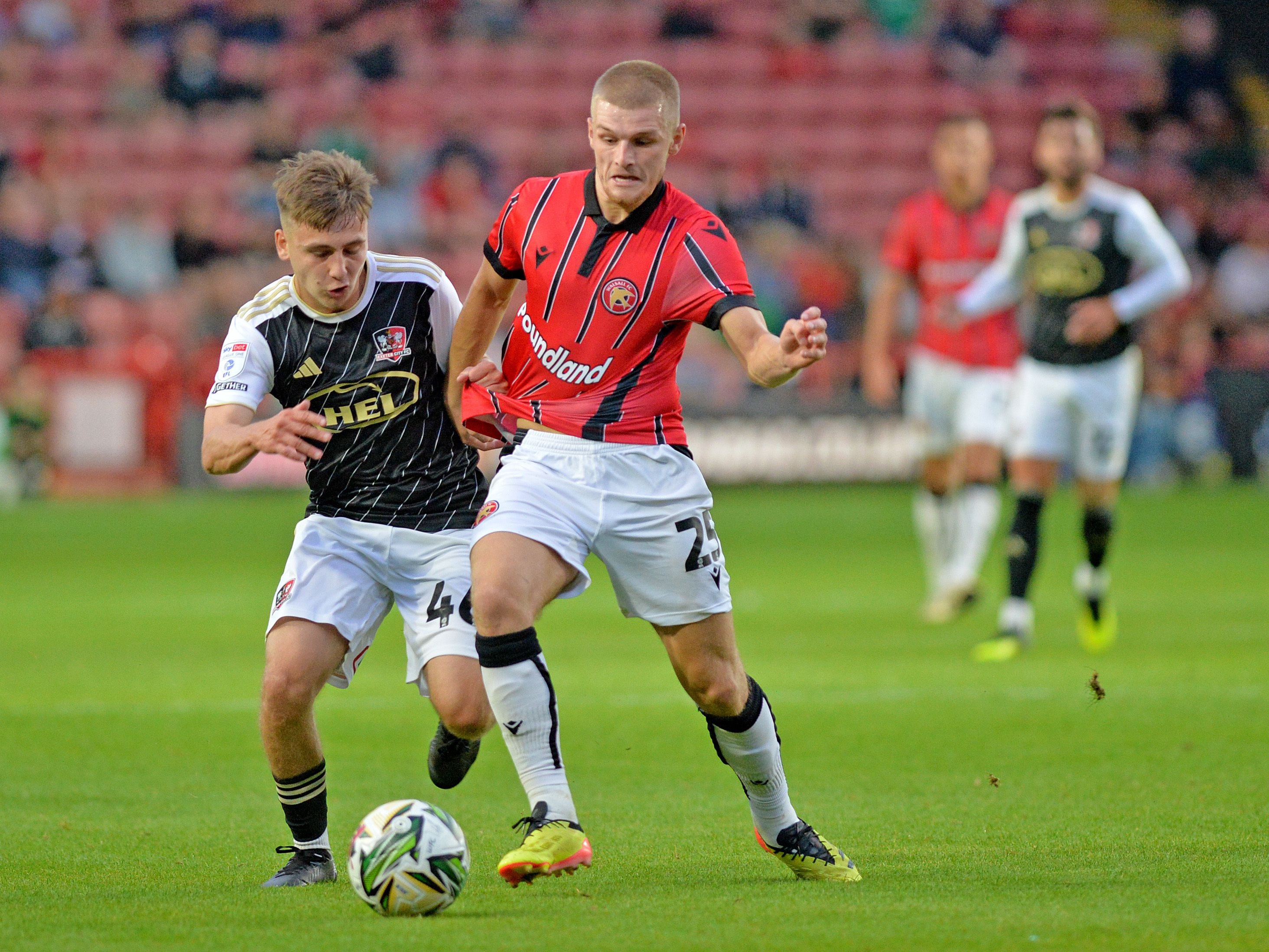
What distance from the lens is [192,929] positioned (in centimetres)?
395

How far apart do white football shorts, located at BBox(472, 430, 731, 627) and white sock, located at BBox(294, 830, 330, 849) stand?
0.89m

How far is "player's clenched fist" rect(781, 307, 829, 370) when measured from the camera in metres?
4.15

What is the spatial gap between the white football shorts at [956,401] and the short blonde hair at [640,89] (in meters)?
5.99

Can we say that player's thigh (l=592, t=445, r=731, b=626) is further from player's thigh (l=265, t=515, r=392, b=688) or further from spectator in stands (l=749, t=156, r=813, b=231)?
spectator in stands (l=749, t=156, r=813, b=231)

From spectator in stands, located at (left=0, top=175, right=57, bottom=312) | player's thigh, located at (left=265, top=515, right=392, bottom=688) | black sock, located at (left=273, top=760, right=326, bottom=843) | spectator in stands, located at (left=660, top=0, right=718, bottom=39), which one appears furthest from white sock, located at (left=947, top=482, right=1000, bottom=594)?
spectator in stands, located at (left=660, top=0, right=718, bottom=39)

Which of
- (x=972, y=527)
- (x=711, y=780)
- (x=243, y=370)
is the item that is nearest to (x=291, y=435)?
(x=243, y=370)

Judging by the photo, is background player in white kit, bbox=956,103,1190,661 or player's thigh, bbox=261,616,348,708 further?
background player in white kit, bbox=956,103,1190,661

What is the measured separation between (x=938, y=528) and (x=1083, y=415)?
1792mm

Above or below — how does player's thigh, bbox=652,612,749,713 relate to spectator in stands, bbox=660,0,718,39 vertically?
below

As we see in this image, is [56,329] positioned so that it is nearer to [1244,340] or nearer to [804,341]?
[1244,340]

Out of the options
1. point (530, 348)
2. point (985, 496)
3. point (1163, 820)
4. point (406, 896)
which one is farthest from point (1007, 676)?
point (406, 896)

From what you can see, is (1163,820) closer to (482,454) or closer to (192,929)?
(482,454)

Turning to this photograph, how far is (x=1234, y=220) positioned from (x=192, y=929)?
71.3ft

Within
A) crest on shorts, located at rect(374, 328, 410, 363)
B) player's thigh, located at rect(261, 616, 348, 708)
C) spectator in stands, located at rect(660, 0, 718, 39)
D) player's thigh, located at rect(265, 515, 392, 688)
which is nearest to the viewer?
player's thigh, located at rect(261, 616, 348, 708)
